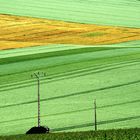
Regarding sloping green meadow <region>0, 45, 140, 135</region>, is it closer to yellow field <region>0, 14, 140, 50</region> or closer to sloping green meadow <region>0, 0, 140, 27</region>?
yellow field <region>0, 14, 140, 50</region>

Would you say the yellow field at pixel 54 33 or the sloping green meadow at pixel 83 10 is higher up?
the sloping green meadow at pixel 83 10

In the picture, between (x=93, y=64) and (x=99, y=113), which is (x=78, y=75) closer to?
(x=93, y=64)

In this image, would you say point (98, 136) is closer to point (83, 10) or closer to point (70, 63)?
point (70, 63)

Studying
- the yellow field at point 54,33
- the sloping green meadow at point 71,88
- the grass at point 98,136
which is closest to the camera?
the grass at point 98,136

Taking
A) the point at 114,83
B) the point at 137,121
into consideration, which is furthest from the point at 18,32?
the point at 137,121

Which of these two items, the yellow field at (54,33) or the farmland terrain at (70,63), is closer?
the farmland terrain at (70,63)

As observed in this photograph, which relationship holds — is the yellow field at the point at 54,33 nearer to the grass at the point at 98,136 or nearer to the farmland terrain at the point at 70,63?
the farmland terrain at the point at 70,63

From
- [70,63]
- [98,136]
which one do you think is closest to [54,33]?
[70,63]

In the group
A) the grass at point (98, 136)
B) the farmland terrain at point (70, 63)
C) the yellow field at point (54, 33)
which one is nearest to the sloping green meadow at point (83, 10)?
the farmland terrain at point (70, 63)
